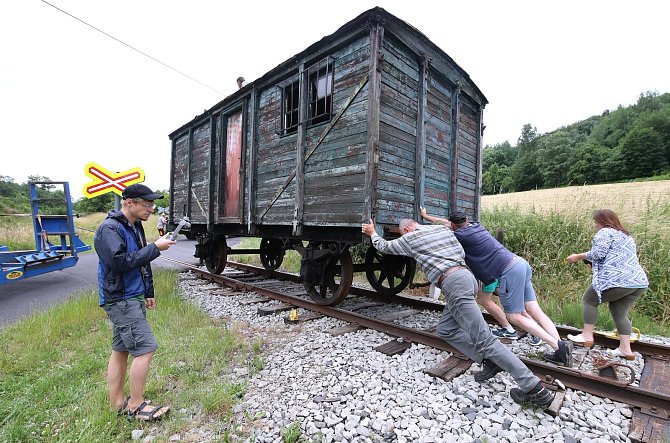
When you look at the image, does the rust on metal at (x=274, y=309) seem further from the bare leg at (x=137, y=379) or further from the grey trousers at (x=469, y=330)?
the grey trousers at (x=469, y=330)

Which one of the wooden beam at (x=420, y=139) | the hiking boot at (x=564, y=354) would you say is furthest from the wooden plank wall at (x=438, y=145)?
the hiking boot at (x=564, y=354)

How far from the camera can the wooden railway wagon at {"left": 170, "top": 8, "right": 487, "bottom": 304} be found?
4.68 meters

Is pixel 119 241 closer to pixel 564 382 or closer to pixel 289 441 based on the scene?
pixel 289 441

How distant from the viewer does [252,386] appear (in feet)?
10.1

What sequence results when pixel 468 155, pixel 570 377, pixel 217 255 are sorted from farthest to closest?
pixel 217 255
pixel 468 155
pixel 570 377

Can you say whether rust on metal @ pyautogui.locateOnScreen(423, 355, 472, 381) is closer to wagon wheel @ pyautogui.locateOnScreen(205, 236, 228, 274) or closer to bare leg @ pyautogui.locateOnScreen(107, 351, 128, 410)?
bare leg @ pyautogui.locateOnScreen(107, 351, 128, 410)

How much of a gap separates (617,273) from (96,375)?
212 inches

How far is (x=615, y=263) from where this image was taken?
3.52 m

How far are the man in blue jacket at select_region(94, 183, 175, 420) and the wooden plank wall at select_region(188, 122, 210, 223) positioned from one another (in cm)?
597

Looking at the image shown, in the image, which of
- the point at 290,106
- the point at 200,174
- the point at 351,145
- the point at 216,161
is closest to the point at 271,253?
the point at 216,161

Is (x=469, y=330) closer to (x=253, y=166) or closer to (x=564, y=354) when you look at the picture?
(x=564, y=354)

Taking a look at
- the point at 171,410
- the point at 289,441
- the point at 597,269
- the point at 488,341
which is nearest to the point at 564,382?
the point at 488,341

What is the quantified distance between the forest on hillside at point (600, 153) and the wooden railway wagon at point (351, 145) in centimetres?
3339

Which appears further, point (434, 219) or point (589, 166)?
point (589, 166)
